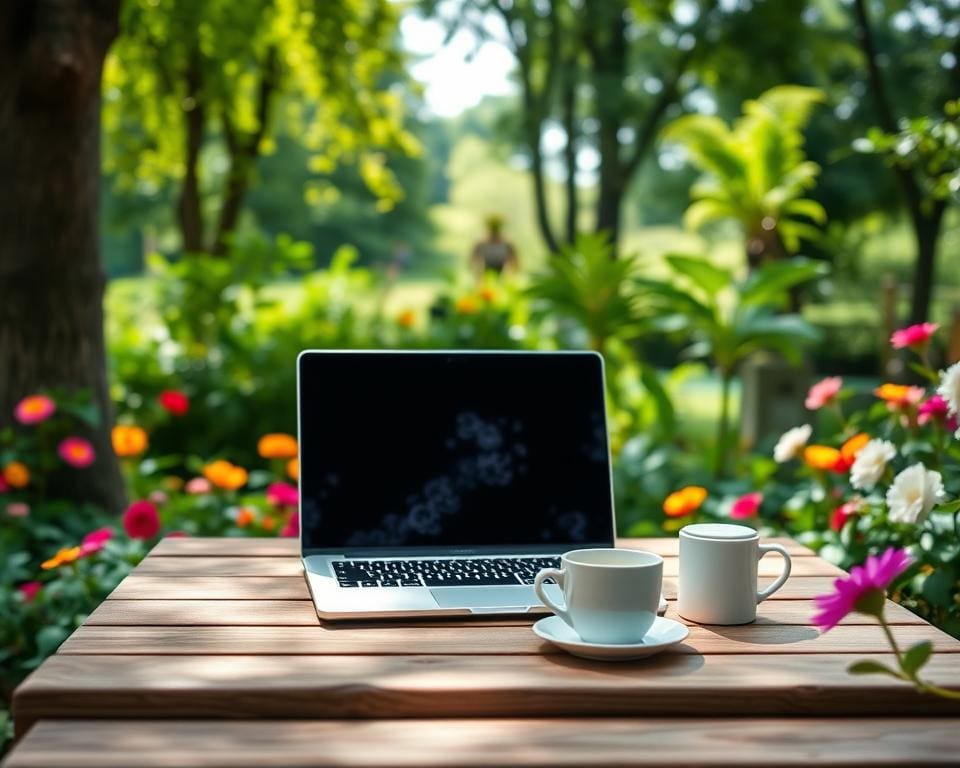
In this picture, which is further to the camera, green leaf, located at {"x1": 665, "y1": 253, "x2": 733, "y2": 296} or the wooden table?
green leaf, located at {"x1": 665, "y1": 253, "x2": 733, "y2": 296}

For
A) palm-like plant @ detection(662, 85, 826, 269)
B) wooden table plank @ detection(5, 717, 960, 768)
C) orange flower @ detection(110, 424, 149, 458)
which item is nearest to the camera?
wooden table plank @ detection(5, 717, 960, 768)

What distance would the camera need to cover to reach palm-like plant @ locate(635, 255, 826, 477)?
4.62 metres

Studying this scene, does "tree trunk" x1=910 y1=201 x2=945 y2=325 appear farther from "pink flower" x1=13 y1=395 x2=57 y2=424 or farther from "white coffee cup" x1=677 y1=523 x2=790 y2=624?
"white coffee cup" x1=677 y1=523 x2=790 y2=624

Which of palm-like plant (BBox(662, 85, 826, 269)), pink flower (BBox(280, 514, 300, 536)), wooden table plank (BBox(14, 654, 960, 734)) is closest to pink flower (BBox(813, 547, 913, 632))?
wooden table plank (BBox(14, 654, 960, 734))

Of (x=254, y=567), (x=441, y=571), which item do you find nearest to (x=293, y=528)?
(x=254, y=567)

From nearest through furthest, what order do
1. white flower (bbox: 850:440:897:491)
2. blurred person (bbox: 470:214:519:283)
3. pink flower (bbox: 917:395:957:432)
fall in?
white flower (bbox: 850:440:897:491) → pink flower (bbox: 917:395:957:432) → blurred person (bbox: 470:214:519:283)

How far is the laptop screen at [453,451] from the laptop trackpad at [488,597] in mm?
222

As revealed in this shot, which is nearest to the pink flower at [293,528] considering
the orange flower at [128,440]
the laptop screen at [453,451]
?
the laptop screen at [453,451]

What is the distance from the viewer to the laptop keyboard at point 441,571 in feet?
5.87

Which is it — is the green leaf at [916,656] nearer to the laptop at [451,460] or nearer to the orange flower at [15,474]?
the laptop at [451,460]

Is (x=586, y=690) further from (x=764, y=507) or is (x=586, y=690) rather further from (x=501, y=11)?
(x=501, y=11)

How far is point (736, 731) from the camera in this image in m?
1.28

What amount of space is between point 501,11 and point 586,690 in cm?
1063

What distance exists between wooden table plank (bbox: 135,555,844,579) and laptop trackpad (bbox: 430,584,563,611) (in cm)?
32
